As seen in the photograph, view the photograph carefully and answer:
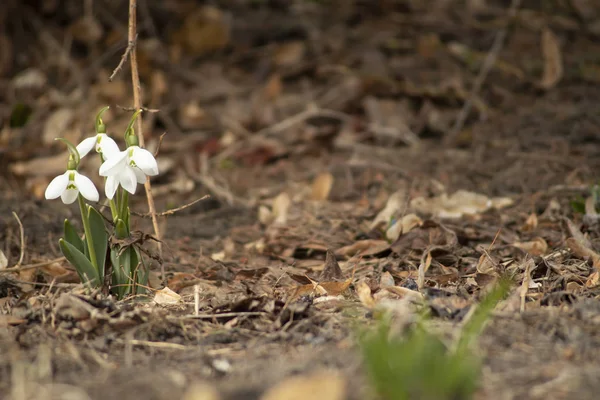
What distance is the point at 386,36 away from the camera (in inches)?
204

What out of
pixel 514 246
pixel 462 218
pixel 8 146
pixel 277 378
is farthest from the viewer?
pixel 8 146

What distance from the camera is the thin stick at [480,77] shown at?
4.29m

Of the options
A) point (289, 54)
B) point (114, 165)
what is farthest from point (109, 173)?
point (289, 54)

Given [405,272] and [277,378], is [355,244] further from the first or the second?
[277,378]

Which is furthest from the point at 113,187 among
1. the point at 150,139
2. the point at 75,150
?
the point at 150,139

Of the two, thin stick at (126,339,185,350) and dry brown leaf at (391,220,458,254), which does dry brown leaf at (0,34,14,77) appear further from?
thin stick at (126,339,185,350)

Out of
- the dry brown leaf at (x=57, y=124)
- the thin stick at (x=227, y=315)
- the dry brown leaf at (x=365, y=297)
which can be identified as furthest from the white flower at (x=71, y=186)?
the dry brown leaf at (x=57, y=124)

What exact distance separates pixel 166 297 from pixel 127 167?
0.43 meters

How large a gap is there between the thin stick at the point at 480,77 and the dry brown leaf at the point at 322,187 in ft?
3.11

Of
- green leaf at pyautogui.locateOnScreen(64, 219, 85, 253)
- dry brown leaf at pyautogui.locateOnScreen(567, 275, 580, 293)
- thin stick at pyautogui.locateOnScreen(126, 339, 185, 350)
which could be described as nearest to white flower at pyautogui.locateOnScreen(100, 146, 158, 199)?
green leaf at pyautogui.locateOnScreen(64, 219, 85, 253)

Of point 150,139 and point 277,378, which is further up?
point 277,378

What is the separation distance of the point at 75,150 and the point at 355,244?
116 centimetres

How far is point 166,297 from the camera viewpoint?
2.26 metres

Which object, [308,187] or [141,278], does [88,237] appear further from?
[308,187]
